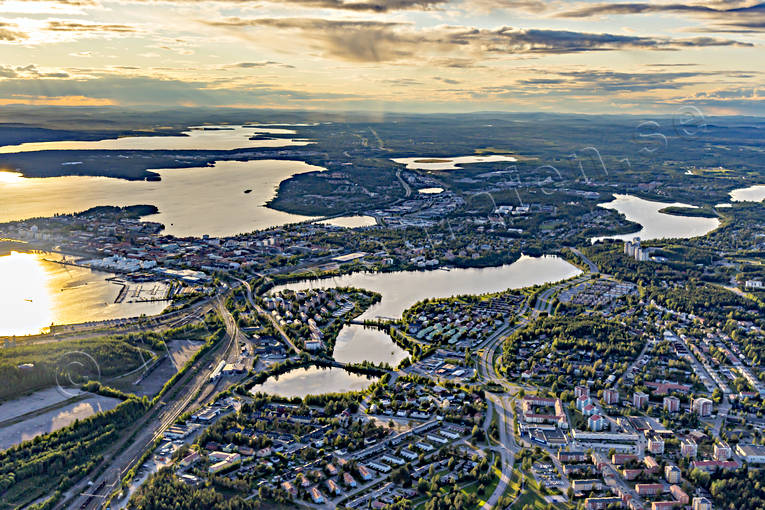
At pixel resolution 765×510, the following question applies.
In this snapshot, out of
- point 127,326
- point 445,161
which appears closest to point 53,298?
point 127,326

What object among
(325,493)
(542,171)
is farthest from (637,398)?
(542,171)

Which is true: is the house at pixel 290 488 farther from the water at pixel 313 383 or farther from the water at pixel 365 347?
the water at pixel 365 347

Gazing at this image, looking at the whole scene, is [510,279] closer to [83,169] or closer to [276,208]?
[276,208]

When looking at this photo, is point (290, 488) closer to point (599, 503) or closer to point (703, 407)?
point (599, 503)

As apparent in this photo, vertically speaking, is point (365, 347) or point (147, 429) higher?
point (147, 429)

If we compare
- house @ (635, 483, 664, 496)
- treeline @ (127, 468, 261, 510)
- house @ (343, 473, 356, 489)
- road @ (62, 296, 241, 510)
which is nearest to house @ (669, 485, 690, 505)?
house @ (635, 483, 664, 496)

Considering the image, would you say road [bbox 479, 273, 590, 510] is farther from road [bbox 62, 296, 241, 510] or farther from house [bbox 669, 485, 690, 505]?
road [bbox 62, 296, 241, 510]

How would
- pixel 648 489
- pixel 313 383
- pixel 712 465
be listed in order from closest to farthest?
1. pixel 648 489
2. pixel 712 465
3. pixel 313 383
